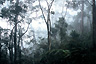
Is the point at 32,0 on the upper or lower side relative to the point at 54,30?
upper

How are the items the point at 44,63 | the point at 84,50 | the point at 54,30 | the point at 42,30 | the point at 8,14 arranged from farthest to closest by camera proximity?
the point at 42,30, the point at 54,30, the point at 8,14, the point at 44,63, the point at 84,50

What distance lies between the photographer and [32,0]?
74.0 ft

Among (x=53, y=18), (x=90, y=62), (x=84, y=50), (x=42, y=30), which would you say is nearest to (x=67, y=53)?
(x=84, y=50)

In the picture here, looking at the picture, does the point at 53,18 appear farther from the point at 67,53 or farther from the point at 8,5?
the point at 67,53

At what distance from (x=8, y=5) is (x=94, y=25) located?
14.3m

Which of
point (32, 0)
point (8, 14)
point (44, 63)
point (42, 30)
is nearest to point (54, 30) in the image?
point (32, 0)

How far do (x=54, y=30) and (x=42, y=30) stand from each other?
171ft

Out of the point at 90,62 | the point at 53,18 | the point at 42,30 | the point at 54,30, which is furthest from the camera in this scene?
the point at 42,30

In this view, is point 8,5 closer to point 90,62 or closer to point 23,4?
point 23,4

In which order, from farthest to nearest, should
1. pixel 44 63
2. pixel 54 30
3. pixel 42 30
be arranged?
pixel 42 30 < pixel 54 30 < pixel 44 63

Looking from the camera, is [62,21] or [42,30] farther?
[42,30]

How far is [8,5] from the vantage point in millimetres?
21938

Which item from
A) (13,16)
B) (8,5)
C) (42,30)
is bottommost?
(42,30)

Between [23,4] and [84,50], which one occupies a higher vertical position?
[23,4]
